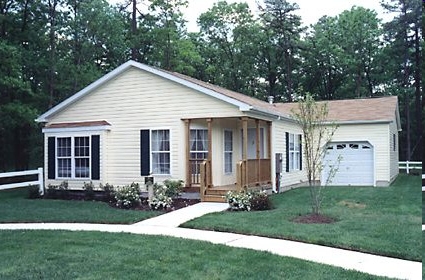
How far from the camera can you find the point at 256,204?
37.8ft

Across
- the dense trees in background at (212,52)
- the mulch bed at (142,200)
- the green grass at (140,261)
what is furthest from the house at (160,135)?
the green grass at (140,261)

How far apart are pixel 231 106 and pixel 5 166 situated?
16629 millimetres

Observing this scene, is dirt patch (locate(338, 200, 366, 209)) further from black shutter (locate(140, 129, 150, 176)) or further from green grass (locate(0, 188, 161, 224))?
black shutter (locate(140, 129, 150, 176))

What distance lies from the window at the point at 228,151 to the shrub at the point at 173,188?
223 cm

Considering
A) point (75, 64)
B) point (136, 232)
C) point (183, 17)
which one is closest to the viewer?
point (136, 232)

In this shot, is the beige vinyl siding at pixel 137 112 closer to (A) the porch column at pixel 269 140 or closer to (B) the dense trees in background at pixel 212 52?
(A) the porch column at pixel 269 140

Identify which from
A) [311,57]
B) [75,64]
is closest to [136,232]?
[75,64]

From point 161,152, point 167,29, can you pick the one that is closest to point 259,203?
point 161,152

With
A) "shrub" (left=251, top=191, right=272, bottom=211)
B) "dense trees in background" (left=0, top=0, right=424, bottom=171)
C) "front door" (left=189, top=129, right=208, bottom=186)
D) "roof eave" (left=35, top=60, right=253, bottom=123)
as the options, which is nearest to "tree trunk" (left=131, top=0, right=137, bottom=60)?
"dense trees in background" (left=0, top=0, right=424, bottom=171)

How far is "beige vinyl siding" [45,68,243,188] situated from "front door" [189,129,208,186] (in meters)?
0.35

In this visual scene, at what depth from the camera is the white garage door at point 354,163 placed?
19703mm

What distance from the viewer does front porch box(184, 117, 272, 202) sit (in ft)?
44.3

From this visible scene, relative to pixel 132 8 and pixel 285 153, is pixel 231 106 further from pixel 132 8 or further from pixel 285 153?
pixel 132 8

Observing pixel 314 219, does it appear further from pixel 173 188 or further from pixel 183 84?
pixel 183 84
